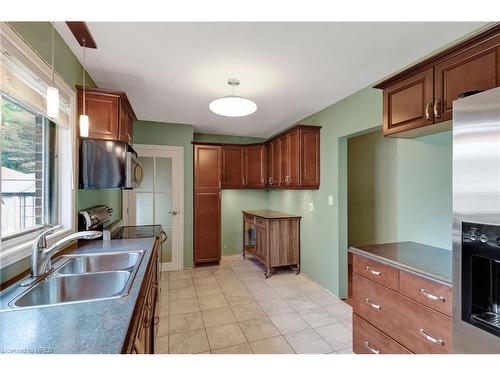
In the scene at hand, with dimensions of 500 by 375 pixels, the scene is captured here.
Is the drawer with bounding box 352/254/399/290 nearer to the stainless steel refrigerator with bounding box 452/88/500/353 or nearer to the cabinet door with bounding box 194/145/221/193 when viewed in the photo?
the stainless steel refrigerator with bounding box 452/88/500/353

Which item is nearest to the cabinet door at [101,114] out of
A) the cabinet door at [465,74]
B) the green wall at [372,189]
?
the cabinet door at [465,74]

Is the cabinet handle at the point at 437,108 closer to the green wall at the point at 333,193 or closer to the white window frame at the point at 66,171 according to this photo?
the green wall at the point at 333,193

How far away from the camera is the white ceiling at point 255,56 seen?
5.60 ft

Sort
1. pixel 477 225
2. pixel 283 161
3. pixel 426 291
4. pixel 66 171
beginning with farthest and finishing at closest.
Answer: pixel 283 161 → pixel 66 171 → pixel 426 291 → pixel 477 225

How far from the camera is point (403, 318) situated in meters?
1.57

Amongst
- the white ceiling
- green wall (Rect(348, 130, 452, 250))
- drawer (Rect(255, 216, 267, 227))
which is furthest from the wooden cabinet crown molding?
drawer (Rect(255, 216, 267, 227))

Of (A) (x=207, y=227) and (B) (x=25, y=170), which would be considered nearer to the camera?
(B) (x=25, y=170)

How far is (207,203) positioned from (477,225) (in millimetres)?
3678

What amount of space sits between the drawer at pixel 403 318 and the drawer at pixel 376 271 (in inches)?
1.6

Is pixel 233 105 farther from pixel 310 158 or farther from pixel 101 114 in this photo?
pixel 310 158

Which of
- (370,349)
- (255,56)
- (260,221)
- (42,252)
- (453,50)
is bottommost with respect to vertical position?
(370,349)

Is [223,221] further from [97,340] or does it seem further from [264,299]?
[97,340]

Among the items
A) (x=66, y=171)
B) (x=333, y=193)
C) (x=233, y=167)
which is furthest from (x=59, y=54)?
(x=233, y=167)
